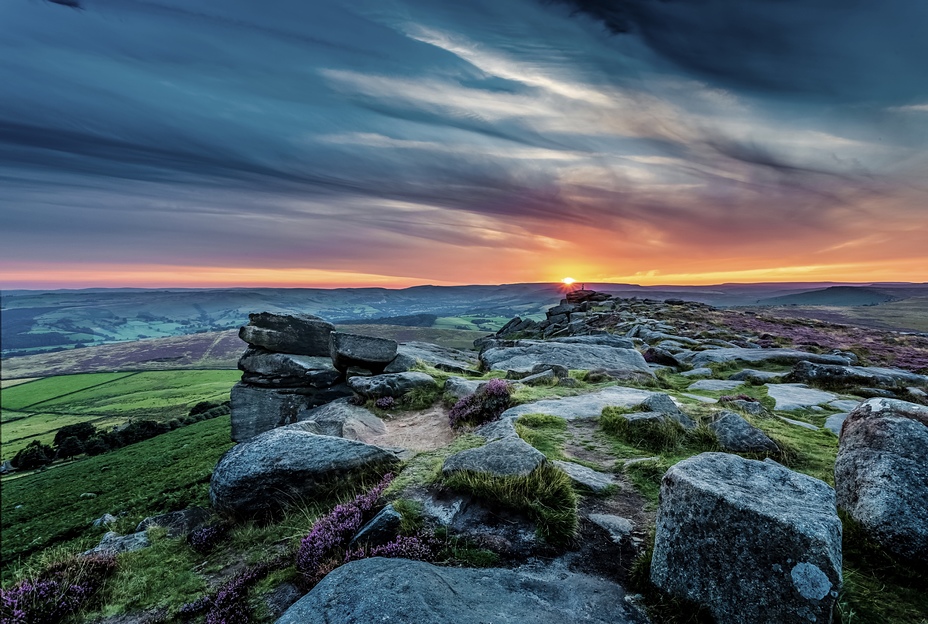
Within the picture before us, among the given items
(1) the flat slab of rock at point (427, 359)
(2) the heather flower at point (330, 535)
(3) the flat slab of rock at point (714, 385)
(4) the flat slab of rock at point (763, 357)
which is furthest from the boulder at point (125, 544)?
(4) the flat slab of rock at point (763, 357)

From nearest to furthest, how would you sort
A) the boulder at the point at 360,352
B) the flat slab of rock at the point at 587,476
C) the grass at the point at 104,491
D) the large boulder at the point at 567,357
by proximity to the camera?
1. the flat slab of rock at the point at 587,476
2. the boulder at the point at 360,352
3. the large boulder at the point at 567,357
4. the grass at the point at 104,491

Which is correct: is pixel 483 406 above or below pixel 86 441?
above

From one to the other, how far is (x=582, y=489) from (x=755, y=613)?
11.4 feet

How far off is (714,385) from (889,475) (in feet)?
47.1

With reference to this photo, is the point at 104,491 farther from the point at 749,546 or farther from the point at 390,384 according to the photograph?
the point at 749,546

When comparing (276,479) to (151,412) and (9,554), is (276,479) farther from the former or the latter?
(151,412)

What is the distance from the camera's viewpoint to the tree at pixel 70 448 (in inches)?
3046

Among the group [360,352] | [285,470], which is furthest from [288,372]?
[285,470]

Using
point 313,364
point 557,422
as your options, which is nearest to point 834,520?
point 557,422

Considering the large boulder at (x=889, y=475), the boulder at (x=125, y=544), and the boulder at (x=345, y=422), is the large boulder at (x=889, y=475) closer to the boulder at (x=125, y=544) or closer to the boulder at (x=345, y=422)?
the boulder at (x=345, y=422)

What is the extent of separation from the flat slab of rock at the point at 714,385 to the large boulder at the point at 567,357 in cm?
350

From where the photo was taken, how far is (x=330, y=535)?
636 cm

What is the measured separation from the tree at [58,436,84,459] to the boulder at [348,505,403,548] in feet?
347

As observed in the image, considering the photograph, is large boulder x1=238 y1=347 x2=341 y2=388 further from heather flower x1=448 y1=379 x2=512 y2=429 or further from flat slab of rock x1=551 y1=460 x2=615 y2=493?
flat slab of rock x1=551 y1=460 x2=615 y2=493
